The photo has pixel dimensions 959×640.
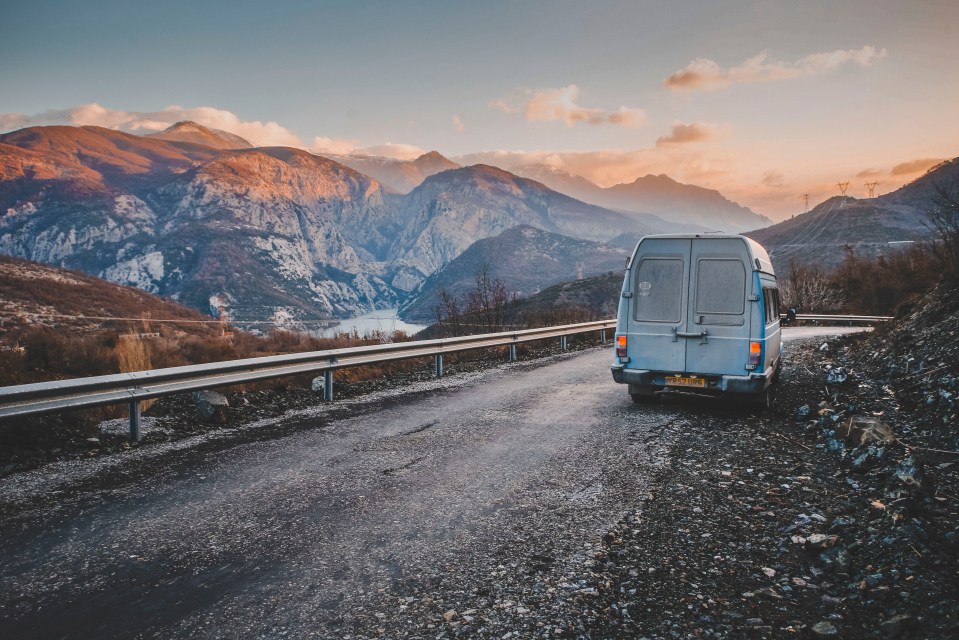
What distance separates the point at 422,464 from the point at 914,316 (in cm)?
1275

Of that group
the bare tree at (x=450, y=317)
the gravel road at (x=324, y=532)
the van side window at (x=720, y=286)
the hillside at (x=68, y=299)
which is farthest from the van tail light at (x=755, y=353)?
the hillside at (x=68, y=299)

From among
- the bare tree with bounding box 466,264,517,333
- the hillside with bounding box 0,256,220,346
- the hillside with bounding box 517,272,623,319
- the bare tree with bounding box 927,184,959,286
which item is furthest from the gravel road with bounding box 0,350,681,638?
the hillside with bounding box 517,272,623,319

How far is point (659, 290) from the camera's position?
7.76 meters

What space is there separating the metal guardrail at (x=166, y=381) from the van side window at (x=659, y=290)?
4694 mm

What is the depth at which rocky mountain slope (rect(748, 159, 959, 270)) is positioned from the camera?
134875 millimetres

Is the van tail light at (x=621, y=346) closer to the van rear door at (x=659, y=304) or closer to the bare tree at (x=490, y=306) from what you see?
the van rear door at (x=659, y=304)

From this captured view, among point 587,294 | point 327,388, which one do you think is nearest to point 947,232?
point 327,388

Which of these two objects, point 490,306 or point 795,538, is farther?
point 490,306

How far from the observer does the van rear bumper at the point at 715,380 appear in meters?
7.15

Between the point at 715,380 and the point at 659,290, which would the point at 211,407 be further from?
the point at 715,380

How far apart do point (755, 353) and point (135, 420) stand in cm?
788

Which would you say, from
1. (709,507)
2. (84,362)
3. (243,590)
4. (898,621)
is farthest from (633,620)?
(84,362)

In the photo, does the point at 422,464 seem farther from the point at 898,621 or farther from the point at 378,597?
the point at 898,621

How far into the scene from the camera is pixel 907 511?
355 centimetres
